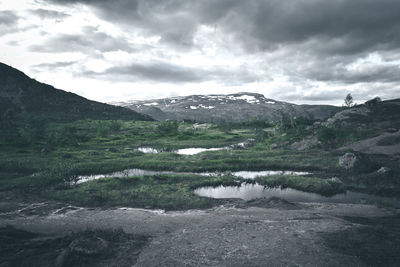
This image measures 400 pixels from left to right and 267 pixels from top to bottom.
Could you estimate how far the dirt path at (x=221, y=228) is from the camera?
16.8 meters

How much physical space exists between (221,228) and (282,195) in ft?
48.4

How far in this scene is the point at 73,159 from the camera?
53.7 m

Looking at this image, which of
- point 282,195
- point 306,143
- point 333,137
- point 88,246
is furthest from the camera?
point 306,143

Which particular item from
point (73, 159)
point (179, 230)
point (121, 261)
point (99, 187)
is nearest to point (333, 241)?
point (179, 230)

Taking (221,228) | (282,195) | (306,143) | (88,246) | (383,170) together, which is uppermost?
(306,143)

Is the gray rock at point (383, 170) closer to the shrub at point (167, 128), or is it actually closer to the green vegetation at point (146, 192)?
the green vegetation at point (146, 192)

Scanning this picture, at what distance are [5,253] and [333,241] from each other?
2669 cm

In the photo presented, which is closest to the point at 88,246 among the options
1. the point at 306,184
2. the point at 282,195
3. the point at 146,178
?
the point at 146,178

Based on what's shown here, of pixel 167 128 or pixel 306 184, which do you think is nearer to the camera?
pixel 306 184

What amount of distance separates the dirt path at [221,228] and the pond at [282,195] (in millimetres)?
3016

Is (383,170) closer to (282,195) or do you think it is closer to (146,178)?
(282,195)

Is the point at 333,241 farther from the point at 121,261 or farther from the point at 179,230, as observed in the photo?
the point at 121,261

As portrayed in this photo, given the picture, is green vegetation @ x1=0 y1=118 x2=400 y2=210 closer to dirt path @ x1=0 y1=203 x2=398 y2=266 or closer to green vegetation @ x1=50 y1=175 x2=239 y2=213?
green vegetation @ x1=50 y1=175 x2=239 y2=213

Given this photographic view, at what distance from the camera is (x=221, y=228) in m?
21.5
